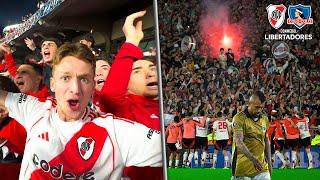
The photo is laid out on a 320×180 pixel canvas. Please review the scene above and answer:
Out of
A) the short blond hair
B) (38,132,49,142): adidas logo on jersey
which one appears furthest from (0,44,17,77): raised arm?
(38,132,49,142): adidas logo on jersey

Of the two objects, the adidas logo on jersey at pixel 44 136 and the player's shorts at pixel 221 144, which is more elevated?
the adidas logo on jersey at pixel 44 136

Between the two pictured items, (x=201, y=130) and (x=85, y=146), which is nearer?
(x=85, y=146)

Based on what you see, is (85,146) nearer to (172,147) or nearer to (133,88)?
(133,88)

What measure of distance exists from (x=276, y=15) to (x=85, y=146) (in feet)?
6.47

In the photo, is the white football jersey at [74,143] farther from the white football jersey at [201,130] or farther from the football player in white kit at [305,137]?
the football player in white kit at [305,137]

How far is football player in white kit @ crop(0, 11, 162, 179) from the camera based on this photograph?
4.10m

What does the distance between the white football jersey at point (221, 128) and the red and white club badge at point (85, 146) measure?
107 centimetres

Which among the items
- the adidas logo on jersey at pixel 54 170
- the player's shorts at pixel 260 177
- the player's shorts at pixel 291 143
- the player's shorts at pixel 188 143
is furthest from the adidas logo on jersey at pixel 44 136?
the player's shorts at pixel 291 143

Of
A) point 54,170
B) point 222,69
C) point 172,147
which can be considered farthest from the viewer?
point 222,69

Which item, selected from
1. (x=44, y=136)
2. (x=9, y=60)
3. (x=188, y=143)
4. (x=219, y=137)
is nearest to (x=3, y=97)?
(x=9, y=60)

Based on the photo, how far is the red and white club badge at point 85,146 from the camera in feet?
13.5

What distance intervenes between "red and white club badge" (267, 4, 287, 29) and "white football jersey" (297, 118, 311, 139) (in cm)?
85

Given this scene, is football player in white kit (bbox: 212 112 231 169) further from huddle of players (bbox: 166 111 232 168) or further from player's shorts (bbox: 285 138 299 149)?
player's shorts (bbox: 285 138 299 149)

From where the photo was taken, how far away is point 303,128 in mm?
4629
